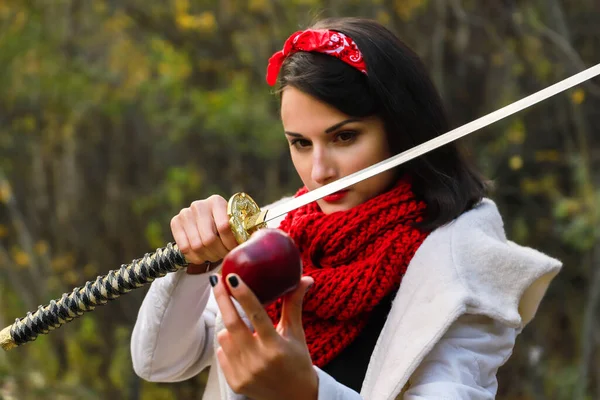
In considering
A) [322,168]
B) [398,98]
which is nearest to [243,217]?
[322,168]

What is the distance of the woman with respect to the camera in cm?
158

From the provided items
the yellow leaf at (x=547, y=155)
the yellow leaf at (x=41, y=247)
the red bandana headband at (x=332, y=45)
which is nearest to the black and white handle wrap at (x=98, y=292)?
the red bandana headband at (x=332, y=45)

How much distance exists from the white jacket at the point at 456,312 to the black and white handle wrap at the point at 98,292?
217 mm

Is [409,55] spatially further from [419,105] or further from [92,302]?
[92,302]

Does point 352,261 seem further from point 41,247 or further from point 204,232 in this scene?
point 41,247

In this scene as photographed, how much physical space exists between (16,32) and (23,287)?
1.60 m

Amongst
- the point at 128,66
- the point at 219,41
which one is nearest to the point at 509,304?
the point at 219,41

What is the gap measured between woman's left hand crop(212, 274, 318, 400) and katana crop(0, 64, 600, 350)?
299 mm

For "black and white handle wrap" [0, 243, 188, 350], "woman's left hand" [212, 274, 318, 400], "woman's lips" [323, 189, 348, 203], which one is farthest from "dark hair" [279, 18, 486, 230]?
"woman's left hand" [212, 274, 318, 400]

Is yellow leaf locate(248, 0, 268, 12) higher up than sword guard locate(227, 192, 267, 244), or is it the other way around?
yellow leaf locate(248, 0, 268, 12)

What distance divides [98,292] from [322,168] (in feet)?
1.65

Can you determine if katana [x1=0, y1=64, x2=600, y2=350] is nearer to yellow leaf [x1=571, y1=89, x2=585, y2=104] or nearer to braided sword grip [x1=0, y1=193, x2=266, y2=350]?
Answer: braided sword grip [x1=0, y1=193, x2=266, y2=350]

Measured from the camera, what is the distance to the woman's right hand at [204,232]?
1545mm

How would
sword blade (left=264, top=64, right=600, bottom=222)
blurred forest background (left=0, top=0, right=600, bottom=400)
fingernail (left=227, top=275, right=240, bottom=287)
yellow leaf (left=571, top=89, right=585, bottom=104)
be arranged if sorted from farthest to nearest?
blurred forest background (left=0, top=0, right=600, bottom=400) → yellow leaf (left=571, top=89, right=585, bottom=104) → sword blade (left=264, top=64, right=600, bottom=222) → fingernail (left=227, top=275, right=240, bottom=287)
